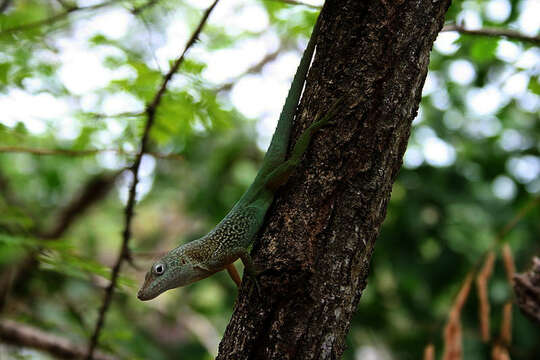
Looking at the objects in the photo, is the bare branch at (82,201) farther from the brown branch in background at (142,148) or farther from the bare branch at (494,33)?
the bare branch at (494,33)

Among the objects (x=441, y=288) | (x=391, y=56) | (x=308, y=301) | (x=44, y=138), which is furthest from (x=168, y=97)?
(x=441, y=288)

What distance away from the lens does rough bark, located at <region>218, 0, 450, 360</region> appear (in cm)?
179

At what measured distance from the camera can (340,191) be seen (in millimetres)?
1894

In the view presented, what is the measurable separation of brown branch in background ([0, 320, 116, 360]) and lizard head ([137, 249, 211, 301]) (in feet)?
4.51

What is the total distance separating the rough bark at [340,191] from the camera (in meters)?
1.79

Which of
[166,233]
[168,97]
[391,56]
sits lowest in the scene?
[166,233]

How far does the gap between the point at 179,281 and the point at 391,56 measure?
199 cm

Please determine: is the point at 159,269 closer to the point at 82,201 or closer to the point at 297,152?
the point at 297,152

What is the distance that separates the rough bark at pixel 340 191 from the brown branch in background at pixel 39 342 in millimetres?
2646

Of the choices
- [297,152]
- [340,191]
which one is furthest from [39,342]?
[340,191]

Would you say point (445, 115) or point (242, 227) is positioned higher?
point (445, 115)

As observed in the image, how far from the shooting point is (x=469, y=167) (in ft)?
18.0

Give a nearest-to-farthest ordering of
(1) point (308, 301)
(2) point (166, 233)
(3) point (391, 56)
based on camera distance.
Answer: (1) point (308, 301) < (3) point (391, 56) < (2) point (166, 233)

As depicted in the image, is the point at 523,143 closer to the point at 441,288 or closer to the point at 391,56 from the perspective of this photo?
the point at 441,288
